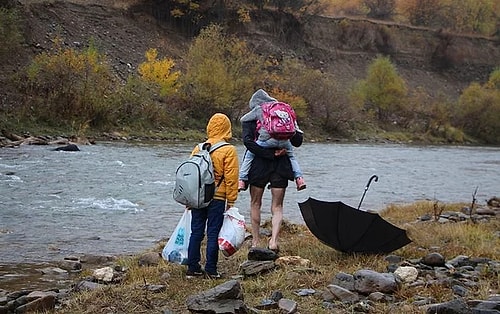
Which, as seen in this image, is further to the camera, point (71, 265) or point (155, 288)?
point (71, 265)

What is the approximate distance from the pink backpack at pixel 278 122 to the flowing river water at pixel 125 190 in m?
3.70

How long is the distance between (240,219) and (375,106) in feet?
189

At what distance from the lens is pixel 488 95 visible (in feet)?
220

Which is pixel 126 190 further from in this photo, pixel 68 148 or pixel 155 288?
pixel 155 288

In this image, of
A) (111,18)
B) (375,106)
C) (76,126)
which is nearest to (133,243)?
(76,126)

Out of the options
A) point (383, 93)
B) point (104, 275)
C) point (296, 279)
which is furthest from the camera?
point (383, 93)

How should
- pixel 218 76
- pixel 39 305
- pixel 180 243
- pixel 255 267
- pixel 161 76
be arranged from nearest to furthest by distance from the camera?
pixel 39 305 < pixel 255 267 < pixel 180 243 < pixel 218 76 < pixel 161 76

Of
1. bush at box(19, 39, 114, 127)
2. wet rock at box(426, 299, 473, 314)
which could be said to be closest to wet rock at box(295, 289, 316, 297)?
wet rock at box(426, 299, 473, 314)

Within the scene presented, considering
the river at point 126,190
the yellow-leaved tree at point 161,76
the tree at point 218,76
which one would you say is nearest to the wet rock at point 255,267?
the river at point 126,190

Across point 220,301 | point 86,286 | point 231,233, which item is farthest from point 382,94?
point 220,301

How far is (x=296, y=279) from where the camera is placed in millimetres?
6555

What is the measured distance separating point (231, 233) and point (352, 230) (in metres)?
1.43

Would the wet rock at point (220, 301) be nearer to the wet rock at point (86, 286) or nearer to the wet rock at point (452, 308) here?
the wet rock at point (452, 308)

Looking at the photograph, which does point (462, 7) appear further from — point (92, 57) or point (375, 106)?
point (92, 57)
